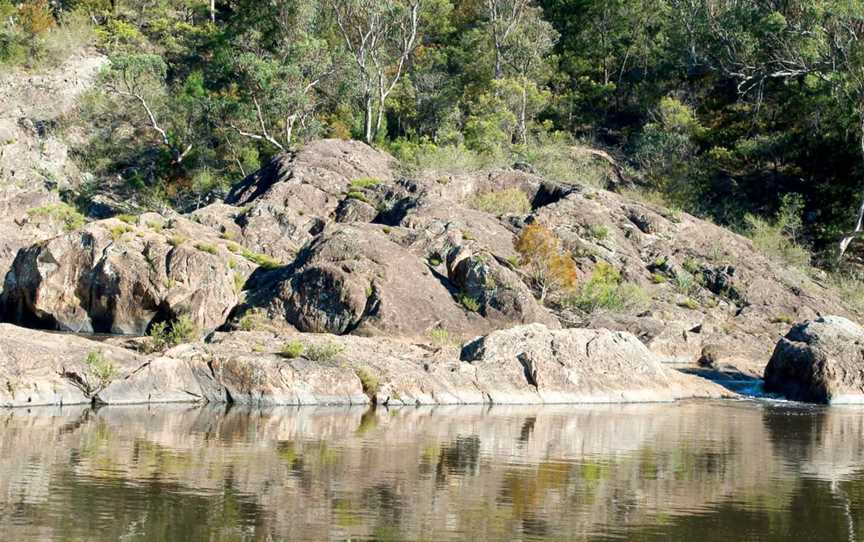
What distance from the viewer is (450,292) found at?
1844 inches

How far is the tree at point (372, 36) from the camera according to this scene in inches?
3258

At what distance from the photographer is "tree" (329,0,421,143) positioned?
82750mm

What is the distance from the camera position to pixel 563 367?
117 ft

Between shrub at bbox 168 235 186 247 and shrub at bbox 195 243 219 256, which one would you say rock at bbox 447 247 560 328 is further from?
shrub at bbox 168 235 186 247

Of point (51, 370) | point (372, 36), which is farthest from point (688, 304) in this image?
point (372, 36)

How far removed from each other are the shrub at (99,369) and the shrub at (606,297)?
27.1 meters

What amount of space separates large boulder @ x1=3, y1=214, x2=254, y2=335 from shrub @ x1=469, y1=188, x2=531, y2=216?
56.5 ft

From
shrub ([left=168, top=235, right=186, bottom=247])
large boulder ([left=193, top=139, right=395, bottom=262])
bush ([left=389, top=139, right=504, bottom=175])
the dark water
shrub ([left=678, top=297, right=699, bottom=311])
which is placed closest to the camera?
the dark water

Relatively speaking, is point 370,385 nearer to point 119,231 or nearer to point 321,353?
point 321,353

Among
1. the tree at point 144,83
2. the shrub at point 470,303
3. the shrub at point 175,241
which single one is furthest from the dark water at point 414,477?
the tree at point 144,83

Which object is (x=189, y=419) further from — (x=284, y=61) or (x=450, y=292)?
(x=284, y=61)

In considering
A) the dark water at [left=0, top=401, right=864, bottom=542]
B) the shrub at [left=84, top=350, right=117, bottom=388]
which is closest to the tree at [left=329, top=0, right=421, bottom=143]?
the shrub at [left=84, top=350, right=117, bottom=388]

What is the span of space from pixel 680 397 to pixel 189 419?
723 inches

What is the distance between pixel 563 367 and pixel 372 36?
183 feet
